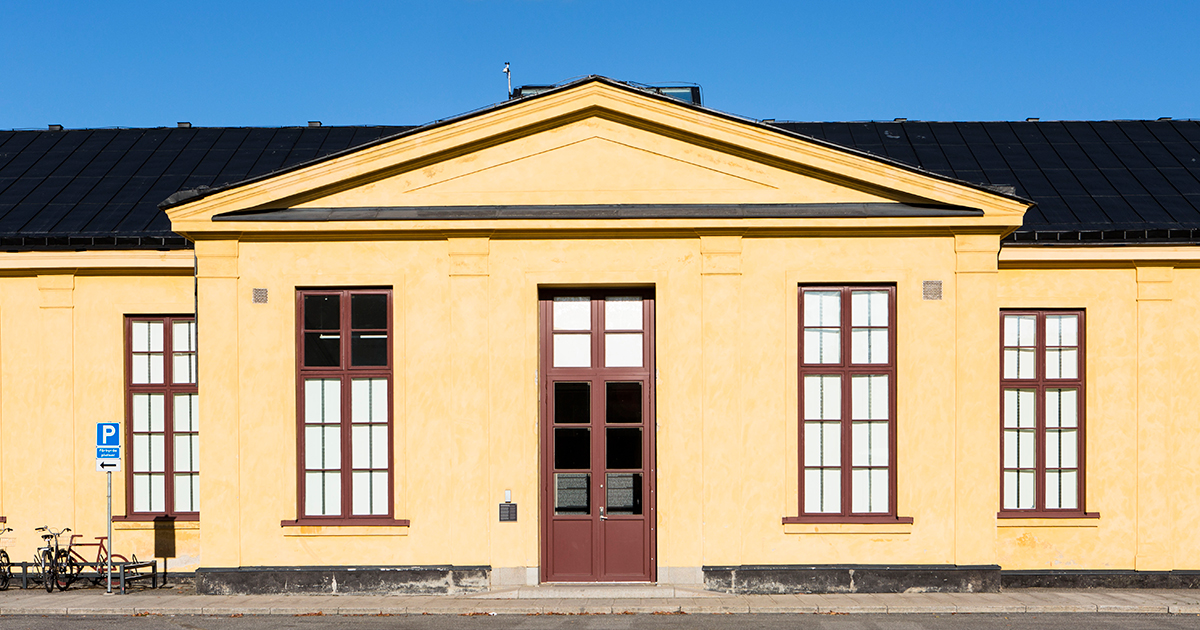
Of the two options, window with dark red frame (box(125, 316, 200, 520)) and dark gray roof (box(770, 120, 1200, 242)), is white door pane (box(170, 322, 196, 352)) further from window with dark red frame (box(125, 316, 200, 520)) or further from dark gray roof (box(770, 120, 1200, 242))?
dark gray roof (box(770, 120, 1200, 242))

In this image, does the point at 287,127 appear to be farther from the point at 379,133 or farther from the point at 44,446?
the point at 44,446

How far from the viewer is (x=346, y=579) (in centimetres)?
1187

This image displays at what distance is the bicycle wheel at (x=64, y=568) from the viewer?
495 inches

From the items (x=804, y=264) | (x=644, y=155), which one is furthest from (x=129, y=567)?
(x=804, y=264)

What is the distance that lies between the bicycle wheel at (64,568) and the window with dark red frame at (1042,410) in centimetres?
1194

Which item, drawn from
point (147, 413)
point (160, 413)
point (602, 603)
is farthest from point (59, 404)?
point (602, 603)

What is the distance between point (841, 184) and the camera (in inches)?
470

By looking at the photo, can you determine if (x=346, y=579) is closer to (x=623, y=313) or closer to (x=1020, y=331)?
(x=623, y=313)

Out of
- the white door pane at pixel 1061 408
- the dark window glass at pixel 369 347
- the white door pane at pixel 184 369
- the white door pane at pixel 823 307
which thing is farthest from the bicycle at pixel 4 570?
the white door pane at pixel 1061 408

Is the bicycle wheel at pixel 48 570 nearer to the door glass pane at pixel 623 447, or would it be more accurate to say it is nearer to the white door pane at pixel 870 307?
the door glass pane at pixel 623 447

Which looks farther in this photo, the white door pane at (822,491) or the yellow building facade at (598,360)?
→ the white door pane at (822,491)

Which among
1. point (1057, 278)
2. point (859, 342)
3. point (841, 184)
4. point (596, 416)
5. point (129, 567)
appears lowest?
point (129, 567)

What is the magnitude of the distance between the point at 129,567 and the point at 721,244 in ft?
27.5

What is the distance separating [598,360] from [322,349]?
3.37m
